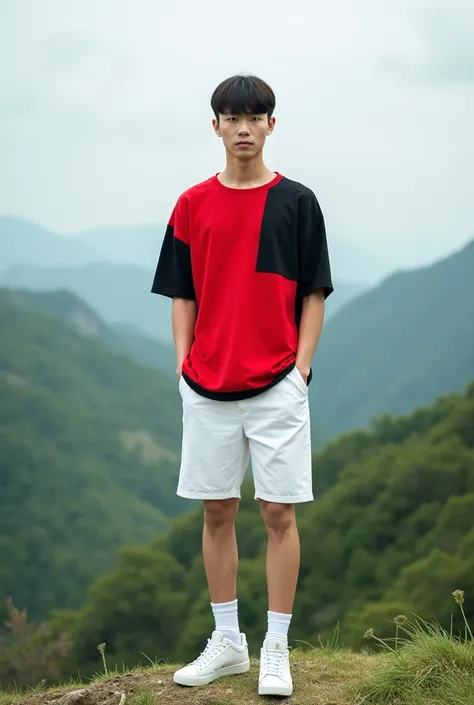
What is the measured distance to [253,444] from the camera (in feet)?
10.3

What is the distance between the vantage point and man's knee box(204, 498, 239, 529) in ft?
10.7

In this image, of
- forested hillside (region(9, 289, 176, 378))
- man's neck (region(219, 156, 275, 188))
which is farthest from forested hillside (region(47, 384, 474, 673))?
forested hillside (region(9, 289, 176, 378))

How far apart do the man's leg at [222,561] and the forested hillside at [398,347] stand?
228 feet

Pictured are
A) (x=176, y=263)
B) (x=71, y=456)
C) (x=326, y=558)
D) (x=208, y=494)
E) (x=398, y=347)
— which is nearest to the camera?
(x=208, y=494)

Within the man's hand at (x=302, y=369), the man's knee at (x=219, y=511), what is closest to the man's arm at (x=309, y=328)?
the man's hand at (x=302, y=369)

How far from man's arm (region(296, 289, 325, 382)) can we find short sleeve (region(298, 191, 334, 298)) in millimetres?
28

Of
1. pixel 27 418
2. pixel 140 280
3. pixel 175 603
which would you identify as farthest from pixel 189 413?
pixel 140 280

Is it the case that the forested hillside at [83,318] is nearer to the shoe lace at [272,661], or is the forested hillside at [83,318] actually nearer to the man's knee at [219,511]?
the man's knee at [219,511]

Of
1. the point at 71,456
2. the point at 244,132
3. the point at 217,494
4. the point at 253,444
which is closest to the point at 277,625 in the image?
the point at 217,494

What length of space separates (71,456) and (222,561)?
5485 centimetres

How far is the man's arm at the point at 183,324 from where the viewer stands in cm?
330

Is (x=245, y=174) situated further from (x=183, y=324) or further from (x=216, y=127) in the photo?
(x=183, y=324)

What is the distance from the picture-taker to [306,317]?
3182 mm

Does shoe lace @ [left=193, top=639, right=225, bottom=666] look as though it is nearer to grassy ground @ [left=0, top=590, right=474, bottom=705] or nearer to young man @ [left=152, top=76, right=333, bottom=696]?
grassy ground @ [left=0, top=590, right=474, bottom=705]
